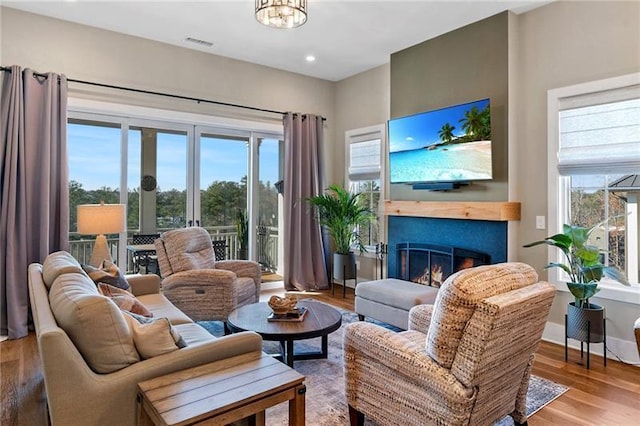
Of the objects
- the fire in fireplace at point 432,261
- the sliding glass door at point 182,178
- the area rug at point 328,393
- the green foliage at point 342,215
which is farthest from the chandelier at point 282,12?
the fire in fireplace at point 432,261

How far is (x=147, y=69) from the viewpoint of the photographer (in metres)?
4.62

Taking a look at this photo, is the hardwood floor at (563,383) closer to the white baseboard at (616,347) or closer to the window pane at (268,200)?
the white baseboard at (616,347)

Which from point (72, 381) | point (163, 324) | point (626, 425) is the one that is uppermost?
point (163, 324)

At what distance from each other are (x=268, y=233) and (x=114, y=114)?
2.50 metres

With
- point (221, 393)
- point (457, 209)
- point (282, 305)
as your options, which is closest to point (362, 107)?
point (457, 209)

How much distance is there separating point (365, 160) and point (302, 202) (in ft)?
3.60

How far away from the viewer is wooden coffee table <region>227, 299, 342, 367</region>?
2668 millimetres

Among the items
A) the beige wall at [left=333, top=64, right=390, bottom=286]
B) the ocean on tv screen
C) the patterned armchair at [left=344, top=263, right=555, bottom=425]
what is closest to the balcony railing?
the beige wall at [left=333, top=64, right=390, bottom=286]

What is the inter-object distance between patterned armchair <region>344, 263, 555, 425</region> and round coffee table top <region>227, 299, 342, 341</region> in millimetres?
582

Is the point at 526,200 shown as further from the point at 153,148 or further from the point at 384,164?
the point at 153,148

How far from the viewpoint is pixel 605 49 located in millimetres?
3338

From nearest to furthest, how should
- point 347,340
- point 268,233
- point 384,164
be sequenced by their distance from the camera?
point 347,340 → point 384,164 → point 268,233

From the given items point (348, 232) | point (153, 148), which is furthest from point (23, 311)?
point (348, 232)

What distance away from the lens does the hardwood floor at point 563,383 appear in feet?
7.82
